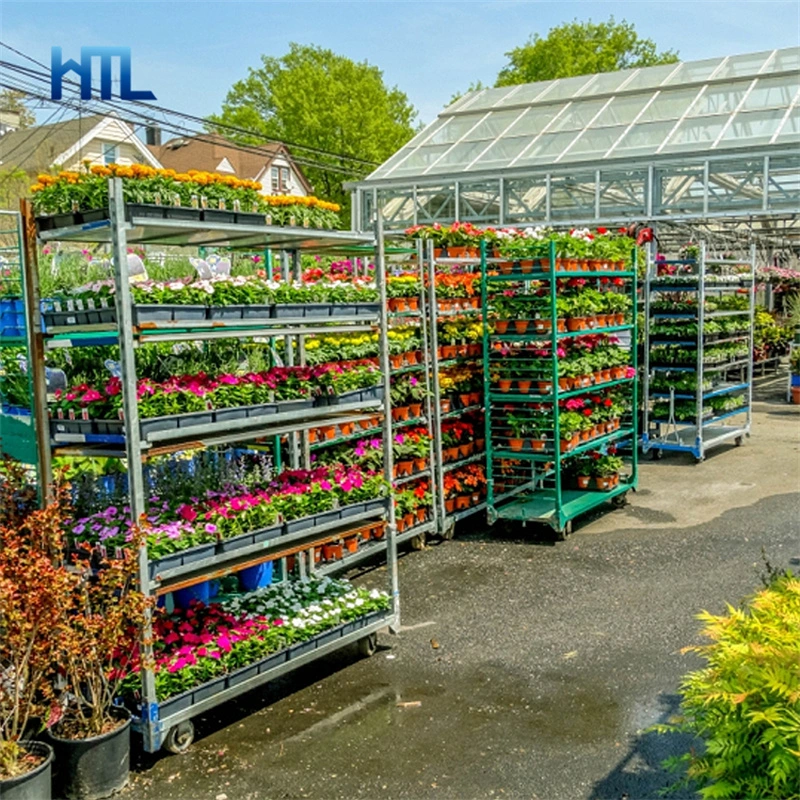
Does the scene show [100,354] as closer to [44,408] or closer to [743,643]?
[44,408]

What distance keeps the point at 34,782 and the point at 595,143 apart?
15.7 m

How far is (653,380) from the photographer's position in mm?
11617

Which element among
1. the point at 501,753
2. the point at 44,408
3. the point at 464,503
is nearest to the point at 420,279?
the point at 464,503

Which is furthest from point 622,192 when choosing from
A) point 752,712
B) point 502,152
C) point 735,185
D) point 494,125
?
point 752,712

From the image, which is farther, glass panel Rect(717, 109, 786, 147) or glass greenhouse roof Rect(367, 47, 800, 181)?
glass greenhouse roof Rect(367, 47, 800, 181)

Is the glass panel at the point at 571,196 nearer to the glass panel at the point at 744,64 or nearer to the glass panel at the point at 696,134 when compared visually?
the glass panel at the point at 696,134

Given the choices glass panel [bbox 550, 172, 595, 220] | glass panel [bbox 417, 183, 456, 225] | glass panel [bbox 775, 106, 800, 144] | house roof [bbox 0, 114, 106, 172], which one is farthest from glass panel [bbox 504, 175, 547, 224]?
house roof [bbox 0, 114, 106, 172]

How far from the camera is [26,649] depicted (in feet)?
12.8

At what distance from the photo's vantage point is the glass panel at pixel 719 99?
54.1 ft

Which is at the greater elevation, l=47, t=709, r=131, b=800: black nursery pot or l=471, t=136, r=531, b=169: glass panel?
l=471, t=136, r=531, b=169: glass panel

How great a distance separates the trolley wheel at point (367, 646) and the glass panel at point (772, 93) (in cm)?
1417

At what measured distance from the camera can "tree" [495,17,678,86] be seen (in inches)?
1346

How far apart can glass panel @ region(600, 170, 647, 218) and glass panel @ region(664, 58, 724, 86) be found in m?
3.40
